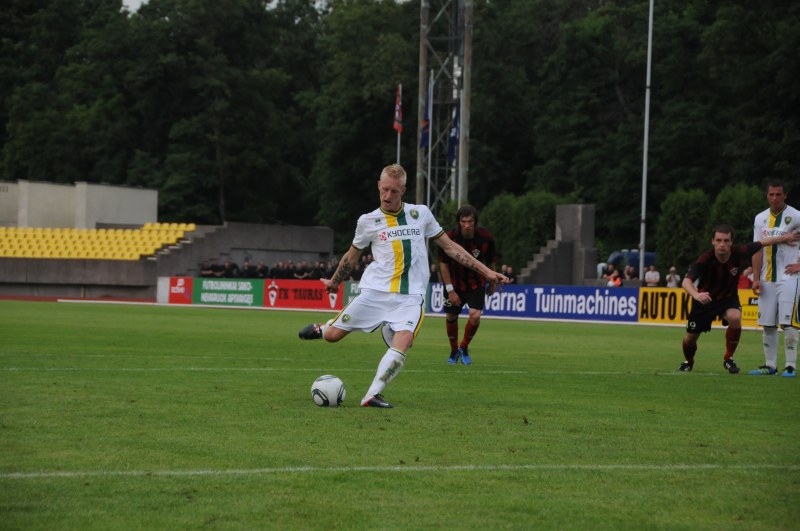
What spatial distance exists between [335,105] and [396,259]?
70.6 metres

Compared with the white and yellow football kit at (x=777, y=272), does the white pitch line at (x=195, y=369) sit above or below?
below

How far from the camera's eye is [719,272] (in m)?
16.0

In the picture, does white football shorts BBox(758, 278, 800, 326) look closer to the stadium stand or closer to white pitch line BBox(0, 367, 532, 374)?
white pitch line BBox(0, 367, 532, 374)

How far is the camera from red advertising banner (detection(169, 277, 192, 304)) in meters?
51.8

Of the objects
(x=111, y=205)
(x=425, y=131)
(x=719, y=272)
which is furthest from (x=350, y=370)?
(x=111, y=205)

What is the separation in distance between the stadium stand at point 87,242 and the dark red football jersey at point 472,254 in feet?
133

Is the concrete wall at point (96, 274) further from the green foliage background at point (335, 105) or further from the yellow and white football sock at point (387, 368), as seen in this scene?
the yellow and white football sock at point (387, 368)

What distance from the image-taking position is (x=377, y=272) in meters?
11.6

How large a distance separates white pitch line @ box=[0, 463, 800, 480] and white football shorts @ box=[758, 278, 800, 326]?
26.3 ft

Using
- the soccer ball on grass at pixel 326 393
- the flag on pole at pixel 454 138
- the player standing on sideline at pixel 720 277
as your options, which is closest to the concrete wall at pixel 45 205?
the flag on pole at pixel 454 138

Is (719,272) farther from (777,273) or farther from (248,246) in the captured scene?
(248,246)

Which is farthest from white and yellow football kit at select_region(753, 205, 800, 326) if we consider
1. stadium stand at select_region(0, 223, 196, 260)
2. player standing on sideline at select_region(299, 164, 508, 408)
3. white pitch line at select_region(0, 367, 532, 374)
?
stadium stand at select_region(0, 223, 196, 260)

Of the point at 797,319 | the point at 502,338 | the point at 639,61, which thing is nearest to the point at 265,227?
the point at 639,61

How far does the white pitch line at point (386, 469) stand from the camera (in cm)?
732
